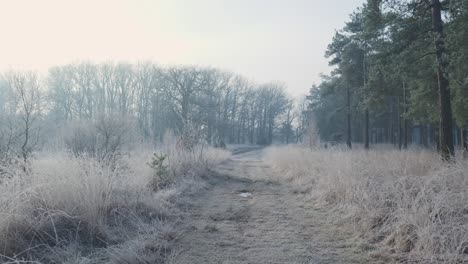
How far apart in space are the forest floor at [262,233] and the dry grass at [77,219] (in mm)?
463

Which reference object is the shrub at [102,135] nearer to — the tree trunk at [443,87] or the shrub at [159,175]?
the shrub at [159,175]

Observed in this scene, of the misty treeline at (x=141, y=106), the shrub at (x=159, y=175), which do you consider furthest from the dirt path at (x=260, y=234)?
the misty treeline at (x=141, y=106)

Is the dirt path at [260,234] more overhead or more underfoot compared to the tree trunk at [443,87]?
more underfoot

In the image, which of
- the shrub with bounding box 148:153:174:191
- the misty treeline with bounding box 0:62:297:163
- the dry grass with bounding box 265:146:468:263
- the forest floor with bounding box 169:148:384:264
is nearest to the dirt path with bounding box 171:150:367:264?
the forest floor with bounding box 169:148:384:264

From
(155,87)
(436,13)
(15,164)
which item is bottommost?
(15,164)

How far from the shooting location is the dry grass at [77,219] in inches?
148

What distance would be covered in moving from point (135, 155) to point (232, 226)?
647 centimetres

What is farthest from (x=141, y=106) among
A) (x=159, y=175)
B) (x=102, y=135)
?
(x=159, y=175)

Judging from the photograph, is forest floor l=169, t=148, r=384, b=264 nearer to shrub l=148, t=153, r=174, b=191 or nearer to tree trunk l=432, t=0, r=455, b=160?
shrub l=148, t=153, r=174, b=191

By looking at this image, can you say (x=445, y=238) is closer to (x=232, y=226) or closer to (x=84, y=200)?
(x=232, y=226)

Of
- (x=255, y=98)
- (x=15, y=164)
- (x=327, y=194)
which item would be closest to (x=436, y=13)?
(x=327, y=194)

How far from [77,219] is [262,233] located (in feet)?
9.10

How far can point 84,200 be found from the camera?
479 centimetres

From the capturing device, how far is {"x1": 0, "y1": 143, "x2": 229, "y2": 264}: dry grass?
377 centimetres
